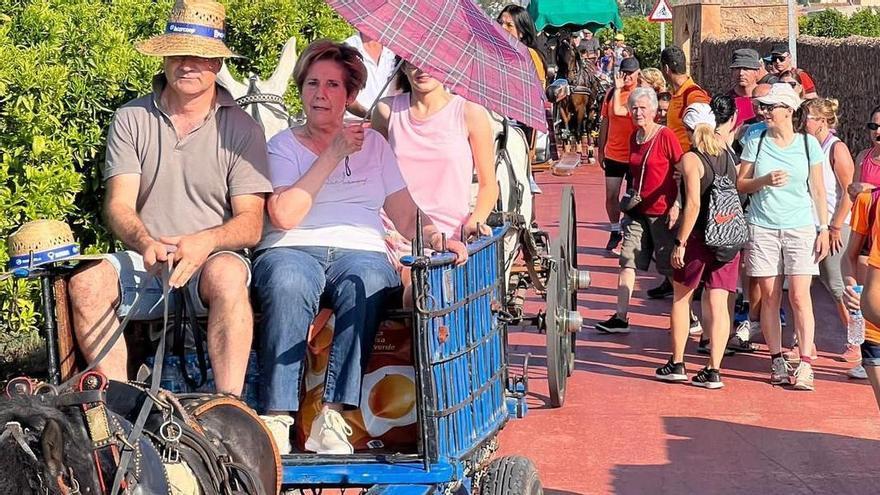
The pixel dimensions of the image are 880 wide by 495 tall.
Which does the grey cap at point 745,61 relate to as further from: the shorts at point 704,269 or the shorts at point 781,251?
the shorts at point 704,269

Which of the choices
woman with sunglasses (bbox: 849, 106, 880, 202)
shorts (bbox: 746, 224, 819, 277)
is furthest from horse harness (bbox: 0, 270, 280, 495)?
shorts (bbox: 746, 224, 819, 277)

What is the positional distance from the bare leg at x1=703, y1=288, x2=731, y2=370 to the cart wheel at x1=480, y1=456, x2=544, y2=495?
394 centimetres

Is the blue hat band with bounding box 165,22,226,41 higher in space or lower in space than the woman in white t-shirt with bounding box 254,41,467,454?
higher

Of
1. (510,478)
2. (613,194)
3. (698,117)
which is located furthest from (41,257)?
(613,194)

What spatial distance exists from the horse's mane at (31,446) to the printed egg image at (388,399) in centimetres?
214

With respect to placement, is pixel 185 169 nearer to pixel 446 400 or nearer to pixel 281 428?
pixel 281 428

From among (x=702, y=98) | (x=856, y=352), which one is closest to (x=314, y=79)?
(x=856, y=352)

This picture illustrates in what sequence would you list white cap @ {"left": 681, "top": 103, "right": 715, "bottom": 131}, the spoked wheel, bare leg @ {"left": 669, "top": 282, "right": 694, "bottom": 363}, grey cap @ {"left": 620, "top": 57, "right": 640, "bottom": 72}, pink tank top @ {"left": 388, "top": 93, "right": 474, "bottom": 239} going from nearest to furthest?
1. pink tank top @ {"left": 388, "top": 93, "right": 474, "bottom": 239}
2. the spoked wheel
3. bare leg @ {"left": 669, "top": 282, "right": 694, "bottom": 363}
4. white cap @ {"left": 681, "top": 103, "right": 715, "bottom": 131}
5. grey cap @ {"left": 620, "top": 57, "right": 640, "bottom": 72}

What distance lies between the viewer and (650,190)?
10.4 meters

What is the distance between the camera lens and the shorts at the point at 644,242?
10.2 m

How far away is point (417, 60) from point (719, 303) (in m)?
4.64

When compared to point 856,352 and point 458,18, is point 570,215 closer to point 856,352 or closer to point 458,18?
point 856,352

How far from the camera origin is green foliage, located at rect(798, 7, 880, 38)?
3459 centimetres

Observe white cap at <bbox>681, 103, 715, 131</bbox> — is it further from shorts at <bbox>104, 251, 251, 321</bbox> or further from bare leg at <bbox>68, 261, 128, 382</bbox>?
bare leg at <bbox>68, 261, 128, 382</bbox>
